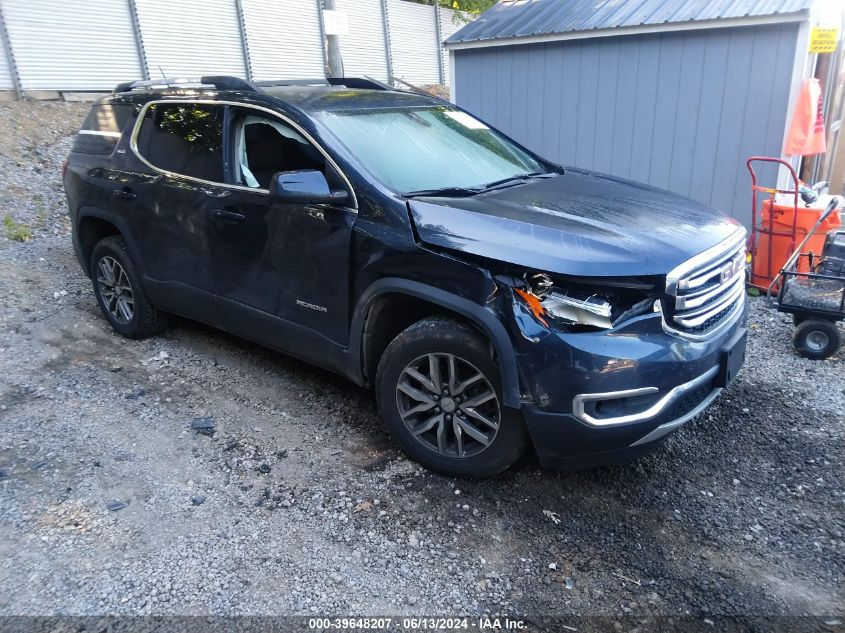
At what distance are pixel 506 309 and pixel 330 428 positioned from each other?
1.57m

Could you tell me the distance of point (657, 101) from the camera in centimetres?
728

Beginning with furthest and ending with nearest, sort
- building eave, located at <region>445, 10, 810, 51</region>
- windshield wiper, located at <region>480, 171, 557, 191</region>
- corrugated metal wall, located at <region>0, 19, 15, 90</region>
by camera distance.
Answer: corrugated metal wall, located at <region>0, 19, 15, 90</region> → building eave, located at <region>445, 10, 810, 51</region> → windshield wiper, located at <region>480, 171, 557, 191</region>

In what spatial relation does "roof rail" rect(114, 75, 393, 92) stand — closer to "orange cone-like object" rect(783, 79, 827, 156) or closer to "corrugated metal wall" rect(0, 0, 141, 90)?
"orange cone-like object" rect(783, 79, 827, 156)

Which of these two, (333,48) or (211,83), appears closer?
(211,83)

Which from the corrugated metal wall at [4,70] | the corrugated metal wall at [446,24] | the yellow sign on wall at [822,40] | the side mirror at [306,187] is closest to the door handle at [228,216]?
the side mirror at [306,187]

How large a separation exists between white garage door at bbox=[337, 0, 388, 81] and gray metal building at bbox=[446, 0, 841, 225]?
34.9ft

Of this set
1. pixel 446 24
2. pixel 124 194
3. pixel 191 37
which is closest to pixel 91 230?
pixel 124 194

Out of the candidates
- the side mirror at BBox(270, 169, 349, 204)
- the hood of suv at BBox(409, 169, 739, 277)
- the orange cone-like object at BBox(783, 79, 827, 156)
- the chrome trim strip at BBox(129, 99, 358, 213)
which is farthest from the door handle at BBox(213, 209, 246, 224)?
the orange cone-like object at BBox(783, 79, 827, 156)

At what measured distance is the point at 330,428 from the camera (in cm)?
386

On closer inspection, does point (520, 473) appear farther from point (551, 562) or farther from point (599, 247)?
point (599, 247)

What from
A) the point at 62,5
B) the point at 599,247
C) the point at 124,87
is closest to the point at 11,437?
the point at 124,87

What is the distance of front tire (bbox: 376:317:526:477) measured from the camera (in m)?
3.00

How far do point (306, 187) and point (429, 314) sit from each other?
92cm

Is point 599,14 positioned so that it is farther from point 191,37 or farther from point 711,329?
point 191,37
